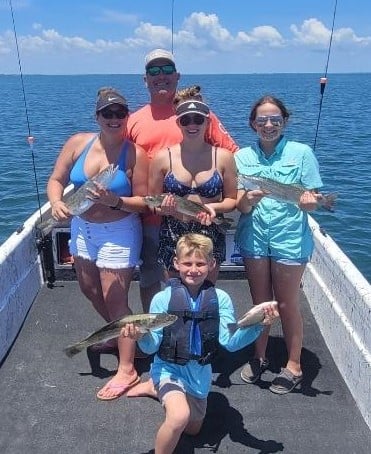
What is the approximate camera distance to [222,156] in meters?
4.37

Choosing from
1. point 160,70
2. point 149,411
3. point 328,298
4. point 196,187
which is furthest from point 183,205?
point 328,298

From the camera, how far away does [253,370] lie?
195 inches

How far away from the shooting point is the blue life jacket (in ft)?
12.9

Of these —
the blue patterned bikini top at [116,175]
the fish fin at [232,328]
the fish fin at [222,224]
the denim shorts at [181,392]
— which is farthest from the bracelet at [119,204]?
the denim shorts at [181,392]

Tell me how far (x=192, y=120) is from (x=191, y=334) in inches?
65.1

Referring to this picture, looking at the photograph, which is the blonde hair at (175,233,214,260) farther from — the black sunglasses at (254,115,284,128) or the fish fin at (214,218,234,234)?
the black sunglasses at (254,115,284,128)

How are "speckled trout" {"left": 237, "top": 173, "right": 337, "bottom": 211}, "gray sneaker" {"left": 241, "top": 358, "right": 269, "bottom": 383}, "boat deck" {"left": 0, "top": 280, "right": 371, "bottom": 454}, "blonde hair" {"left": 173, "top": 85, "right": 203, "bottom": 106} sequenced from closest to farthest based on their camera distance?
"boat deck" {"left": 0, "top": 280, "right": 371, "bottom": 454} < "speckled trout" {"left": 237, "top": 173, "right": 337, "bottom": 211} < "blonde hair" {"left": 173, "top": 85, "right": 203, "bottom": 106} < "gray sneaker" {"left": 241, "top": 358, "right": 269, "bottom": 383}

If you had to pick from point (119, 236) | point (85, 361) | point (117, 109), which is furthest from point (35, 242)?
point (117, 109)

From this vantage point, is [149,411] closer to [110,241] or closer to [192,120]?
[110,241]

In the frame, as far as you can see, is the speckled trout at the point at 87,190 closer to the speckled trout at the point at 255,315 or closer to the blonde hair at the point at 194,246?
the blonde hair at the point at 194,246

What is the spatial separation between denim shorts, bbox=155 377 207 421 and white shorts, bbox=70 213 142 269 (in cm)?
115

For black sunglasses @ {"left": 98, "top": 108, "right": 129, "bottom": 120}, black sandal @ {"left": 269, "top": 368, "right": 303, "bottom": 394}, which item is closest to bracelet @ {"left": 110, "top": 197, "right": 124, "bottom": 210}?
black sunglasses @ {"left": 98, "top": 108, "right": 129, "bottom": 120}

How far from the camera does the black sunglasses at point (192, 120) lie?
4.12 meters

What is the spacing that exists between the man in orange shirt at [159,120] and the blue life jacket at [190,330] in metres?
1.09
